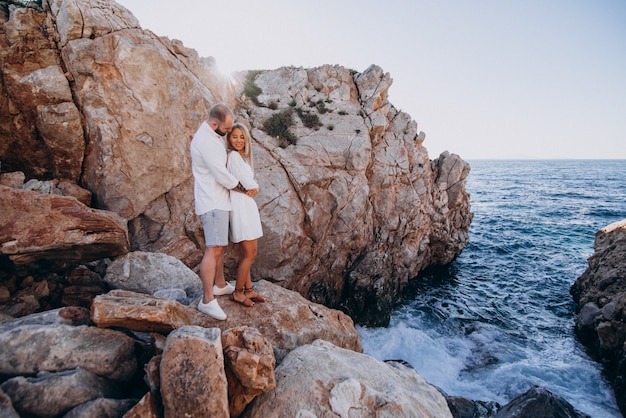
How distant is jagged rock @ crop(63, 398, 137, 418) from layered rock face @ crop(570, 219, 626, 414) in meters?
12.9

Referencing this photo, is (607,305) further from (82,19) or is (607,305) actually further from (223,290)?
(82,19)

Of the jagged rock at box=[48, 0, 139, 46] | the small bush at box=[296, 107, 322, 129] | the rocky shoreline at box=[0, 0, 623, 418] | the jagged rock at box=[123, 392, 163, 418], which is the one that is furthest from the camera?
the small bush at box=[296, 107, 322, 129]

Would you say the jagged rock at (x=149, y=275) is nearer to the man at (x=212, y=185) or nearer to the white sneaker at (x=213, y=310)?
the white sneaker at (x=213, y=310)

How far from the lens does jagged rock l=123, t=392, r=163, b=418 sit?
9.01 ft

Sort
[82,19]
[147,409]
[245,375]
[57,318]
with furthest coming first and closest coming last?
Result: [82,19] → [57,318] → [245,375] → [147,409]

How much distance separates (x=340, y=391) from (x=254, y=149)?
33.1ft

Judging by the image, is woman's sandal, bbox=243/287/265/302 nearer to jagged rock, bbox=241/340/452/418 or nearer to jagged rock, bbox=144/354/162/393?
jagged rock, bbox=241/340/452/418

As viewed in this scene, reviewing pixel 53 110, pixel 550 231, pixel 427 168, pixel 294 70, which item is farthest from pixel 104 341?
pixel 550 231

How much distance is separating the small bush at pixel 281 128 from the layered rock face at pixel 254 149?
12 cm

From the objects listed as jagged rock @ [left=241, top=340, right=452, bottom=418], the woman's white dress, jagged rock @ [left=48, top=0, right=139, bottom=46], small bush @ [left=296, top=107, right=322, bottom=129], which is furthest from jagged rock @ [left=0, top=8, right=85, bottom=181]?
small bush @ [left=296, top=107, right=322, bottom=129]

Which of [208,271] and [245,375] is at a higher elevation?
[208,271]

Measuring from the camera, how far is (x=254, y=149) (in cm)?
1198

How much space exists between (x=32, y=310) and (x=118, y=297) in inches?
91.3

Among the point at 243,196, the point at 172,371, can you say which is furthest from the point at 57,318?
the point at 243,196
